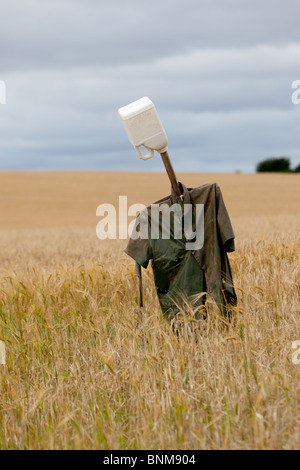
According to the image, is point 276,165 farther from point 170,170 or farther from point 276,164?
point 170,170

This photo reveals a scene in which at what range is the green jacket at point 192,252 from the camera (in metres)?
3.49

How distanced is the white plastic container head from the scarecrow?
0.93 ft

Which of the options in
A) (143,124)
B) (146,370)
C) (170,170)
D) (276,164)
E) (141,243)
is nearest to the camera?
(146,370)

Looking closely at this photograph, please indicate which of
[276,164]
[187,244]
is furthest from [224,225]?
[276,164]

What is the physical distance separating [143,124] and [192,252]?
0.95 metres

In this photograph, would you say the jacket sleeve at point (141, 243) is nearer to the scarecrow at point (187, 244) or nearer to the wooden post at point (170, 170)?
the scarecrow at point (187, 244)

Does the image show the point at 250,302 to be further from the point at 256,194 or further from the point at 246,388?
the point at 256,194

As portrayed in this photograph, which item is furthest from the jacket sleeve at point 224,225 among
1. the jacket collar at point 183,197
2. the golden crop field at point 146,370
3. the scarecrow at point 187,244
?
the golden crop field at point 146,370

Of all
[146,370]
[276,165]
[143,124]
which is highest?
[276,165]

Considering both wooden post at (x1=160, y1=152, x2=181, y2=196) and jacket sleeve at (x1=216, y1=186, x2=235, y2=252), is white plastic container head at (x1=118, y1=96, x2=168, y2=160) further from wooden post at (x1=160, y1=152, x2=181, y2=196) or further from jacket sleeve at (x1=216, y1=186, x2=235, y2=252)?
jacket sleeve at (x1=216, y1=186, x2=235, y2=252)

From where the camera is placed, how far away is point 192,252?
3.52 m

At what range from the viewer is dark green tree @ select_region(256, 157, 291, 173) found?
222 ft

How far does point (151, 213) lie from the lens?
11.7ft
